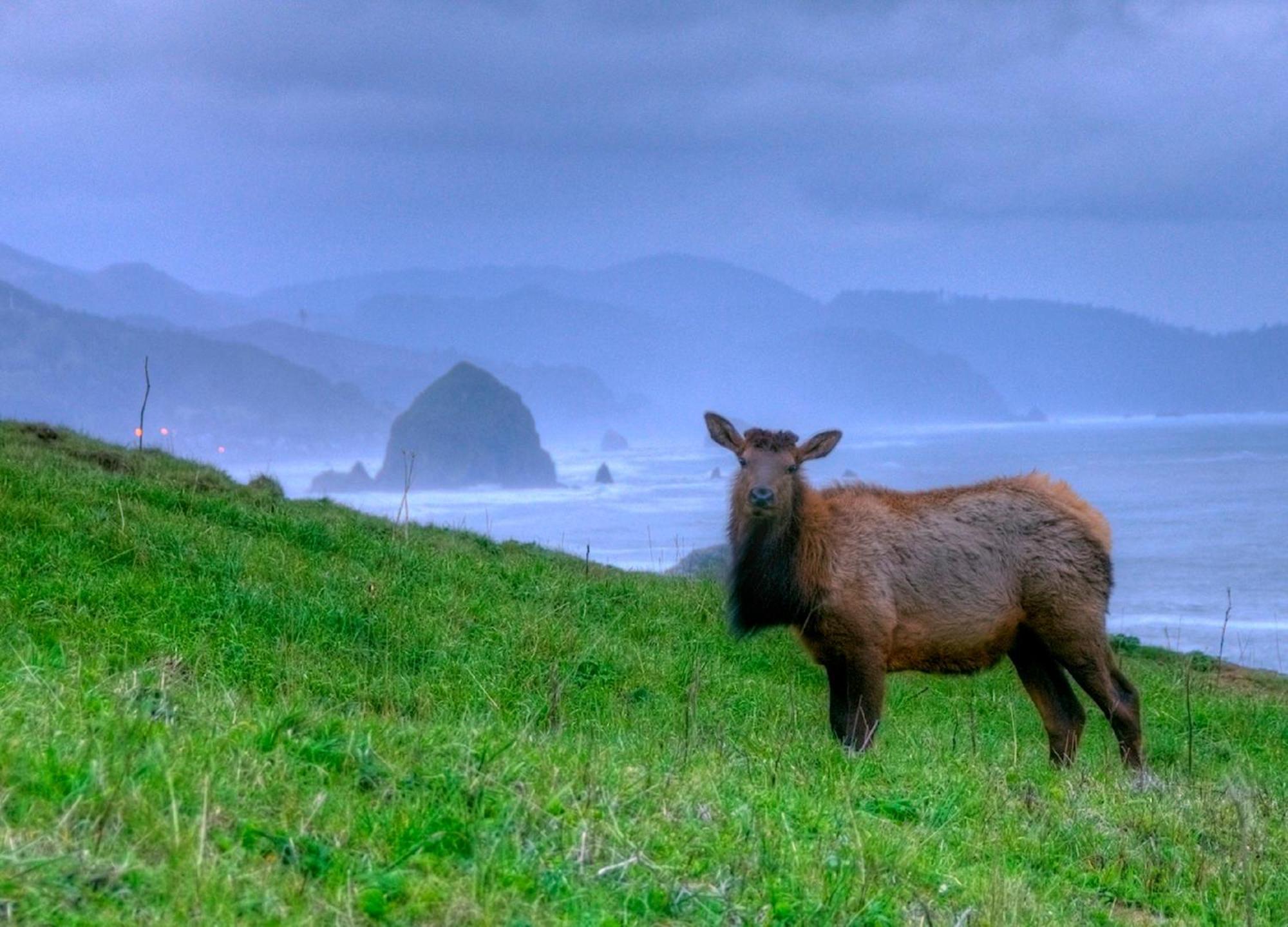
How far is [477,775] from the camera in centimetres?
578

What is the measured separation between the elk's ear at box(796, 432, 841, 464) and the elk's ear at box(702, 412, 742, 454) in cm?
55

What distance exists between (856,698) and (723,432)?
2.81m

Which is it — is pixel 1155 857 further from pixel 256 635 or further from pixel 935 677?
pixel 935 677

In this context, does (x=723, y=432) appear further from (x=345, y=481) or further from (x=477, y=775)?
(x=345, y=481)

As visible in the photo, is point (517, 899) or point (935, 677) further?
point (935, 677)

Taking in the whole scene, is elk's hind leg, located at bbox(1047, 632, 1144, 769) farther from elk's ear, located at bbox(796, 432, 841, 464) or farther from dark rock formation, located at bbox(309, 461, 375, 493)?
dark rock formation, located at bbox(309, 461, 375, 493)

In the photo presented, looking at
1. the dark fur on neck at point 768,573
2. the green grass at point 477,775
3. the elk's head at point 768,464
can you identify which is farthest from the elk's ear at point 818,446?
the green grass at point 477,775

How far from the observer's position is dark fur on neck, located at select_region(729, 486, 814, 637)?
11125 mm

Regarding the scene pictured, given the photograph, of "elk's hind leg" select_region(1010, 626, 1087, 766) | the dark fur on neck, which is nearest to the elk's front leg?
the dark fur on neck

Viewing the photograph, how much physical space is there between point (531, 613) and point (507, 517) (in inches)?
4841

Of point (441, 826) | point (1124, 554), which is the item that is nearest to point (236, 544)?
point (441, 826)

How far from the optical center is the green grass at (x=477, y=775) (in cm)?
473

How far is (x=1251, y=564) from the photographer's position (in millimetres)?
101750

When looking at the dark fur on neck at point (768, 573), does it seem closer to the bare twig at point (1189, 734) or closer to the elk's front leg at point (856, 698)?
the elk's front leg at point (856, 698)
